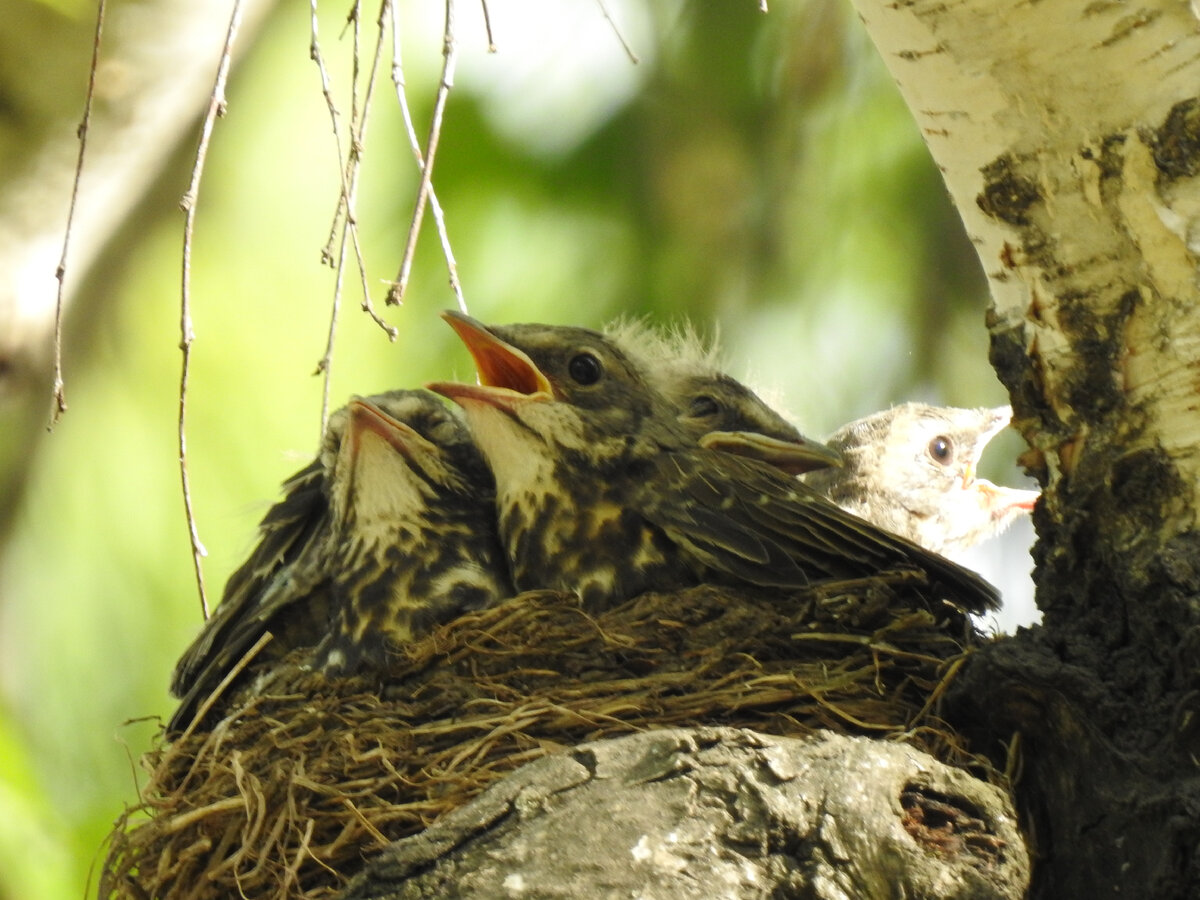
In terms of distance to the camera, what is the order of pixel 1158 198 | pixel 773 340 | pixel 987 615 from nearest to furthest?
pixel 1158 198 < pixel 987 615 < pixel 773 340

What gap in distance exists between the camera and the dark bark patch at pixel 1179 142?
1497 millimetres

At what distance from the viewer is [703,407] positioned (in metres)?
2.83

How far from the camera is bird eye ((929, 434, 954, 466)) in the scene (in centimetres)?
329

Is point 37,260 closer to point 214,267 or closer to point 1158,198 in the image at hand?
point 214,267

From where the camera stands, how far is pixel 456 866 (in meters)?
1.33

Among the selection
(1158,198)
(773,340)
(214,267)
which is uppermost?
(214,267)

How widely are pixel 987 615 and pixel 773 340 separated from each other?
2.09 m

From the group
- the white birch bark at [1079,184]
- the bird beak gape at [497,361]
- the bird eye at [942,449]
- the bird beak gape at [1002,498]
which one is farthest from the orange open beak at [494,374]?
the bird beak gape at [1002,498]

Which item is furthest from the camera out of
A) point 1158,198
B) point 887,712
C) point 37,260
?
point 37,260

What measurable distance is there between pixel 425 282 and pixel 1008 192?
8.05 feet

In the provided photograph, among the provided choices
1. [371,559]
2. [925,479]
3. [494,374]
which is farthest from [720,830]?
[925,479]

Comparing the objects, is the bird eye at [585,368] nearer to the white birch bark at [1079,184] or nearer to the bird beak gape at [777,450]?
the bird beak gape at [777,450]

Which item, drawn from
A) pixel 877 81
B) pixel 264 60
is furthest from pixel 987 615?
pixel 264 60

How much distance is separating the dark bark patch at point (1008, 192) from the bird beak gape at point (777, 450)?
103 centimetres
